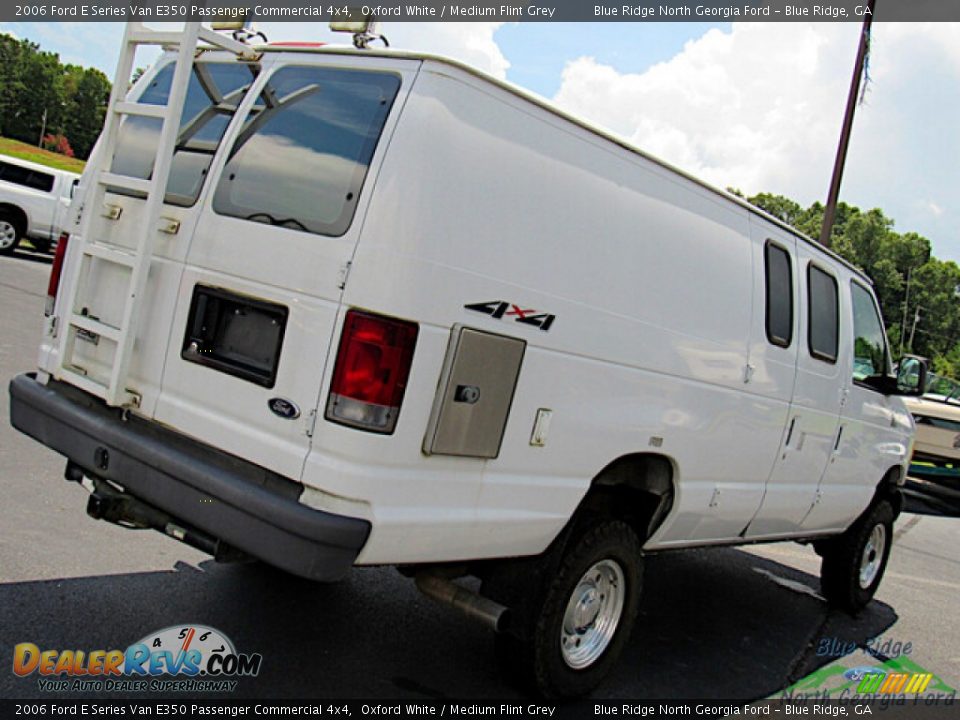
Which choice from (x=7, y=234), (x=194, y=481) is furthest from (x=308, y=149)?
(x=7, y=234)

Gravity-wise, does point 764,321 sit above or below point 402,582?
above

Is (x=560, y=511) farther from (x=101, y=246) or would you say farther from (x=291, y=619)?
(x=101, y=246)

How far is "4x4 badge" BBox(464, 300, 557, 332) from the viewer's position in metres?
3.28

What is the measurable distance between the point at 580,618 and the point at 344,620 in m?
1.26

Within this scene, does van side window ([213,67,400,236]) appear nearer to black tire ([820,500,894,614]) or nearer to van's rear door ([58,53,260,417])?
van's rear door ([58,53,260,417])

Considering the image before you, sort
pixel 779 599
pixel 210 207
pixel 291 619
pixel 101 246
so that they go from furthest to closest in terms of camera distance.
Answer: pixel 779 599 → pixel 291 619 → pixel 101 246 → pixel 210 207

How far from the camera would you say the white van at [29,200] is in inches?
697

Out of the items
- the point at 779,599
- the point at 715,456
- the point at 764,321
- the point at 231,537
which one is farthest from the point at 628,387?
the point at 779,599

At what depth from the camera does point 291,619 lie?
178 inches

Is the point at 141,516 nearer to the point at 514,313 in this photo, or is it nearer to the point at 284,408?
the point at 284,408

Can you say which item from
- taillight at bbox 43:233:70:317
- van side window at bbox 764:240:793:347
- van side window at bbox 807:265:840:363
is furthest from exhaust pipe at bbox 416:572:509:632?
van side window at bbox 807:265:840:363

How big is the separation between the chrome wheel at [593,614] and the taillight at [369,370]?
149 cm

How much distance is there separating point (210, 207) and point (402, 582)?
2.72 metres

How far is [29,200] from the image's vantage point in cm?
1780
